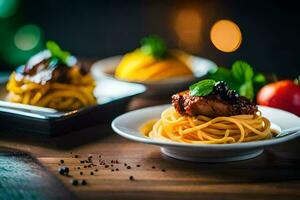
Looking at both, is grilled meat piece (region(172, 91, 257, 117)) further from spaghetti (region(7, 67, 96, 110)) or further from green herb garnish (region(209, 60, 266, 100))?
spaghetti (region(7, 67, 96, 110))

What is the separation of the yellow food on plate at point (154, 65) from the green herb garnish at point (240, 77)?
75 centimetres

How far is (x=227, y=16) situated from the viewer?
6.04m

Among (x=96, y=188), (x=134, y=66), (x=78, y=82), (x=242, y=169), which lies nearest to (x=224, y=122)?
(x=242, y=169)

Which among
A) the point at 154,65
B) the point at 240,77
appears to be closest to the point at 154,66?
the point at 154,65

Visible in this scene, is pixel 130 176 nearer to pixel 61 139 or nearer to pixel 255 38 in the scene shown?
pixel 61 139

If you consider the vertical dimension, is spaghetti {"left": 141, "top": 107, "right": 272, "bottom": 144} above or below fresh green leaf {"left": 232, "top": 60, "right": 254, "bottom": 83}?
below

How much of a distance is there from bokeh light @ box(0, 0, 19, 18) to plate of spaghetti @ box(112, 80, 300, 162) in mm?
3406

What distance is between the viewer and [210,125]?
2533 millimetres

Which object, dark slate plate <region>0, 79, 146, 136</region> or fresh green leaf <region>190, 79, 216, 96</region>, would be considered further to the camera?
dark slate plate <region>0, 79, 146, 136</region>

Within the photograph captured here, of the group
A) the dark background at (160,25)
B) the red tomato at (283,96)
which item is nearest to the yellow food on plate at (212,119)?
the red tomato at (283,96)

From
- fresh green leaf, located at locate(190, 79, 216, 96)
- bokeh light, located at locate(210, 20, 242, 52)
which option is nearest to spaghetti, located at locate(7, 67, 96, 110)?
fresh green leaf, located at locate(190, 79, 216, 96)

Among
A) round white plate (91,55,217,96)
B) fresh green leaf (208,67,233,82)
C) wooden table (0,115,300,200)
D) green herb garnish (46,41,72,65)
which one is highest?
green herb garnish (46,41,72,65)

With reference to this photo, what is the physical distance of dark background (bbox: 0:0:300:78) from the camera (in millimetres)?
5957

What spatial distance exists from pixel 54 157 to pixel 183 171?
51 cm
